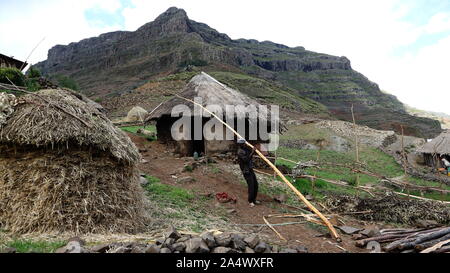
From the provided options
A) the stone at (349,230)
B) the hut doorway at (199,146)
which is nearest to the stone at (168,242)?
the stone at (349,230)

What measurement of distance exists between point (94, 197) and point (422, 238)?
548 cm

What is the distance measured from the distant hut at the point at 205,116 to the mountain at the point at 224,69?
34.6 metres

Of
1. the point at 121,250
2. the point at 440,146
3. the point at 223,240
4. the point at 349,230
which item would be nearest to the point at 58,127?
the point at 121,250

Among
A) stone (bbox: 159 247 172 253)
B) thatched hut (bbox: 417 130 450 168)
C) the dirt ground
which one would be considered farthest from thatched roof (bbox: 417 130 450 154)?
stone (bbox: 159 247 172 253)

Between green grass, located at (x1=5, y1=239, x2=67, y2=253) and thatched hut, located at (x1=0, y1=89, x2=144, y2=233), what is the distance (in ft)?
1.37

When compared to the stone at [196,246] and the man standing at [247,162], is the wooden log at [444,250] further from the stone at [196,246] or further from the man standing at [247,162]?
the man standing at [247,162]

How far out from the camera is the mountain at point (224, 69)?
182ft

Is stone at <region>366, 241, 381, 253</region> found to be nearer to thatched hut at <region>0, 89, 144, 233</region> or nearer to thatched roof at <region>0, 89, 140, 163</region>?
thatched hut at <region>0, 89, 144, 233</region>

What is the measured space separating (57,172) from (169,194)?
125 inches

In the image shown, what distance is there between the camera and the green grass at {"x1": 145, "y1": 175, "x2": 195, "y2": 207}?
7031mm

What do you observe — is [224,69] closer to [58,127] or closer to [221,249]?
[58,127]
